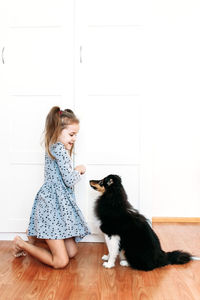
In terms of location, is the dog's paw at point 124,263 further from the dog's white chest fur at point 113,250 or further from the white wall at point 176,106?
the white wall at point 176,106

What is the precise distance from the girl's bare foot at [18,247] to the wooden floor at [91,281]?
43mm

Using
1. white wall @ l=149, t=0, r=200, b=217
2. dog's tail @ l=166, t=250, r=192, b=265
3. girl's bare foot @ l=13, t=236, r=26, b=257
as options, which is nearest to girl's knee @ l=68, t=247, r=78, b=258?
girl's bare foot @ l=13, t=236, r=26, b=257

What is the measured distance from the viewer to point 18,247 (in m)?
2.07

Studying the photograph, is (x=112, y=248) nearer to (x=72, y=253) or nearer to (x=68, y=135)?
(x=72, y=253)

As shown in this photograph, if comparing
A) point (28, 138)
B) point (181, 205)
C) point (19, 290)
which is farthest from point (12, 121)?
point (181, 205)

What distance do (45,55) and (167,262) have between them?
5.34ft

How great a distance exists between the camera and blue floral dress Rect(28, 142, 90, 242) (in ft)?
6.64

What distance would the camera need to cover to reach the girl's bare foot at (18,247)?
6.68 ft

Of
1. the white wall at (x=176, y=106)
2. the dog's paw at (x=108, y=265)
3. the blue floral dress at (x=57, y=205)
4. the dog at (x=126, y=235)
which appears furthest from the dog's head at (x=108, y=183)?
the white wall at (x=176, y=106)

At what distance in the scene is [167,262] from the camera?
6.46 feet

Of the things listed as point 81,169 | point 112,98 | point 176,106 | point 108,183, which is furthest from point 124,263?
point 176,106

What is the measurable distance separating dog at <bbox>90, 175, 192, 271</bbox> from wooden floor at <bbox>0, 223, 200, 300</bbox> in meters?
0.05

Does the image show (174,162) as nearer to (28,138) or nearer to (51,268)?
(28,138)

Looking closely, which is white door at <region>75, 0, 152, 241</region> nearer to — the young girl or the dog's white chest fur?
the young girl
